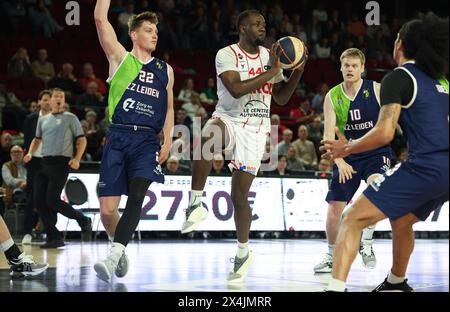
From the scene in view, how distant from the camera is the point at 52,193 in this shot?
1129cm

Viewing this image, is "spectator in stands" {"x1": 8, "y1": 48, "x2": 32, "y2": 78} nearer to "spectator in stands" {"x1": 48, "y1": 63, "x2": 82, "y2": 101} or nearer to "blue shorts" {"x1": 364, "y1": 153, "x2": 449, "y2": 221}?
"spectator in stands" {"x1": 48, "y1": 63, "x2": 82, "y2": 101}

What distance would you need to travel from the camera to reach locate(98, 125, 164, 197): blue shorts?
6.70 m

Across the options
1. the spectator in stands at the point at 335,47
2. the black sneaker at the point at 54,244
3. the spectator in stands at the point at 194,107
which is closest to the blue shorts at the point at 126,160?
the black sneaker at the point at 54,244

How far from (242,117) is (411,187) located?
8.65 feet

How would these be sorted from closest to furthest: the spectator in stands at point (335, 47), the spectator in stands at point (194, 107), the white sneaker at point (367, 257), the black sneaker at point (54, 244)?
the white sneaker at point (367, 257) → the black sneaker at point (54, 244) → the spectator in stands at point (194, 107) → the spectator in stands at point (335, 47)

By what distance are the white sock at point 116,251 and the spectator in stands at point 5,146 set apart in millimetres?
7874

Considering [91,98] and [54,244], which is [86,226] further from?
[91,98]

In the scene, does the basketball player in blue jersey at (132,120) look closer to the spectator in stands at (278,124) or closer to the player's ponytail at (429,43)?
the player's ponytail at (429,43)

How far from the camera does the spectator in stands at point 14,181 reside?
13.4 metres

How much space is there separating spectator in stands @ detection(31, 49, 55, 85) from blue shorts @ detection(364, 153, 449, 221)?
497 inches

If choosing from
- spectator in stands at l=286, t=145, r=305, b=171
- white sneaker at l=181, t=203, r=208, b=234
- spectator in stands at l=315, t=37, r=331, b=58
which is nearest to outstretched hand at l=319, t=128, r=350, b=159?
white sneaker at l=181, t=203, r=208, b=234

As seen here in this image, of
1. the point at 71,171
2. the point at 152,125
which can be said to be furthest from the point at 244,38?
the point at 71,171

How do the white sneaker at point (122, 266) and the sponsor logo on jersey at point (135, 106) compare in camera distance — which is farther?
the sponsor logo on jersey at point (135, 106)
